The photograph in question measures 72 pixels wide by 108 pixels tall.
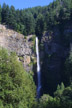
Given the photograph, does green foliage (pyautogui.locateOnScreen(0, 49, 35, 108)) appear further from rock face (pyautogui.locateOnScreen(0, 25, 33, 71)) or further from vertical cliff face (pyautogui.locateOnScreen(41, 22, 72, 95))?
rock face (pyautogui.locateOnScreen(0, 25, 33, 71))

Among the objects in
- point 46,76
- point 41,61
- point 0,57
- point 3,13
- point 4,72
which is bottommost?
point 46,76

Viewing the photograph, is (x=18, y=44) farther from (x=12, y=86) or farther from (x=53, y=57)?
(x=12, y=86)

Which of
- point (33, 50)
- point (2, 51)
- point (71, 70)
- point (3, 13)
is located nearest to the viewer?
point (2, 51)

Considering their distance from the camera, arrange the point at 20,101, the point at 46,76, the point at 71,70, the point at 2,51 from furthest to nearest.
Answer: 1. the point at 46,76
2. the point at 71,70
3. the point at 2,51
4. the point at 20,101

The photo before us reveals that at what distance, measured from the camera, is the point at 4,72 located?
44.6 ft

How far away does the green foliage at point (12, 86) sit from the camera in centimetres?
1298

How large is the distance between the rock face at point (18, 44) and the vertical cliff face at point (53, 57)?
353 centimetres

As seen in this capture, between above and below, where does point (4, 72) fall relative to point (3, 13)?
below

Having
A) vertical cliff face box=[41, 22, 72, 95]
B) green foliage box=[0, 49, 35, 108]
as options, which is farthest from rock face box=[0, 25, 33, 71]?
green foliage box=[0, 49, 35, 108]

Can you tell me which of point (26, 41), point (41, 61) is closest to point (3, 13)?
point (26, 41)

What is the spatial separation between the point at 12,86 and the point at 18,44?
3225 centimetres

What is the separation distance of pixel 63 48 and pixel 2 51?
31.6m

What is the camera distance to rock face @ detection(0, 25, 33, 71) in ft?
143

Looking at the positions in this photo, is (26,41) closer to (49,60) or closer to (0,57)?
(49,60)
